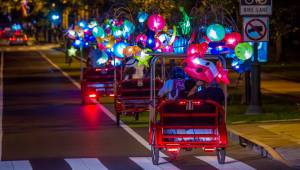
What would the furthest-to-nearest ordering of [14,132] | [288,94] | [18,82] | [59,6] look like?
[59,6] → [18,82] → [288,94] → [14,132]

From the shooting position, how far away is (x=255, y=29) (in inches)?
780

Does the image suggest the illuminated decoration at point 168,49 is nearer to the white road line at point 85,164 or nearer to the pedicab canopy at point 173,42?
the pedicab canopy at point 173,42

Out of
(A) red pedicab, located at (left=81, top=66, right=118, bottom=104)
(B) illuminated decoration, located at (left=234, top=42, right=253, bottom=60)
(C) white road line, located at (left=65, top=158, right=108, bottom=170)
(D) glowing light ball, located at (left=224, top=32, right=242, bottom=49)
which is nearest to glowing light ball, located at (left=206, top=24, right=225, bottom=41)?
(B) illuminated decoration, located at (left=234, top=42, right=253, bottom=60)

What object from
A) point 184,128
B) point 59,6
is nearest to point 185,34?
point 184,128

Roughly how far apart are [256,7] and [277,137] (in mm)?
4530

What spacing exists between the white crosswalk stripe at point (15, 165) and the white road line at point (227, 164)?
9.38ft

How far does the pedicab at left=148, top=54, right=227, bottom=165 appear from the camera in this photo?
13328 mm

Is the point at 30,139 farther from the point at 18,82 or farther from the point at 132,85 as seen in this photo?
the point at 18,82

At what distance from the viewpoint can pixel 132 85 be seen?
20.0 metres

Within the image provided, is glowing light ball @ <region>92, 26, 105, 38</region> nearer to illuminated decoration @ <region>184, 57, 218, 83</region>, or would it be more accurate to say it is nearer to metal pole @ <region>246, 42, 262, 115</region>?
metal pole @ <region>246, 42, 262, 115</region>

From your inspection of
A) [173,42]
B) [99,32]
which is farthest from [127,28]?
[173,42]

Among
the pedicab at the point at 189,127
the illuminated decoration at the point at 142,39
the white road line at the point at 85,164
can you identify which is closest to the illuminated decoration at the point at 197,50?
the pedicab at the point at 189,127

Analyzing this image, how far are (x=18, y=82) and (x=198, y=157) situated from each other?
78.5ft

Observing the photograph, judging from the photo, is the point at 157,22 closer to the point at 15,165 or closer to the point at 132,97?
the point at 132,97
